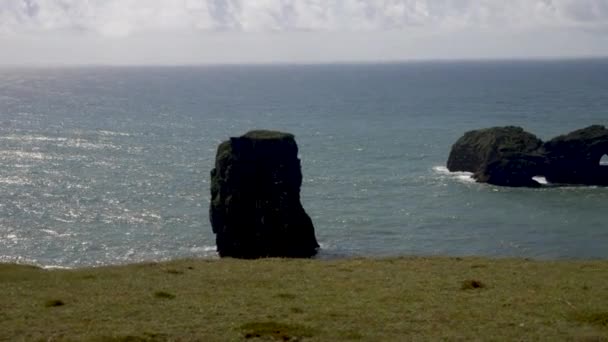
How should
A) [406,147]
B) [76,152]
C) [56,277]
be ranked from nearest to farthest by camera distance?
[56,277]
[76,152]
[406,147]

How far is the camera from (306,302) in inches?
1423

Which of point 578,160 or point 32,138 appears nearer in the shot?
point 578,160

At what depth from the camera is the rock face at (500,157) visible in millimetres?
141500

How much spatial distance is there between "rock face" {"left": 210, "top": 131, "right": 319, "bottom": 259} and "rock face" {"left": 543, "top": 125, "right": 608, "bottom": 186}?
61.8m

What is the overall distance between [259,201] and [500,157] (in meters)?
61.4

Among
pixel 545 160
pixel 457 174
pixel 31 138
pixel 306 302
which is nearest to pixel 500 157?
pixel 545 160

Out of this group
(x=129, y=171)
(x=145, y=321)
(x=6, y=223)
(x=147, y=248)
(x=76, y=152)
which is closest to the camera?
(x=145, y=321)

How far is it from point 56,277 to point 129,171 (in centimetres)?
10602

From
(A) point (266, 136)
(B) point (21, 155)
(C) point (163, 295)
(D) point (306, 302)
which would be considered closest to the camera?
(D) point (306, 302)

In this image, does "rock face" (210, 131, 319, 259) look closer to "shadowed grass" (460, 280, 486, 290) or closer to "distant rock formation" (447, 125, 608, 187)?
"shadowed grass" (460, 280, 486, 290)

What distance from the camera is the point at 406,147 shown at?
596ft

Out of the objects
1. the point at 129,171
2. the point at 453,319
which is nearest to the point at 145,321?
the point at 453,319

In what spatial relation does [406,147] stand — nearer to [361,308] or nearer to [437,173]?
[437,173]

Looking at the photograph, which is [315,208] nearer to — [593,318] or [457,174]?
[457,174]
